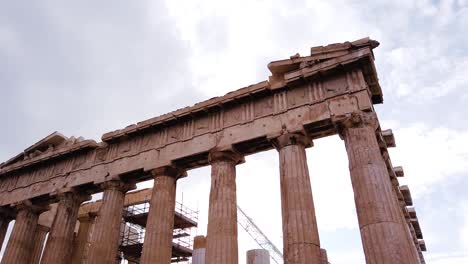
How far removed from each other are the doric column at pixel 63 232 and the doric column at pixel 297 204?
10.7 metres

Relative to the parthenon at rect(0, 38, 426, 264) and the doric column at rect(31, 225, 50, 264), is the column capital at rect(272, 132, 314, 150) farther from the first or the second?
the doric column at rect(31, 225, 50, 264)

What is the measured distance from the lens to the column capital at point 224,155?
15.5 m

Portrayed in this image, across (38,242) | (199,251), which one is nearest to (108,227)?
(199,251)

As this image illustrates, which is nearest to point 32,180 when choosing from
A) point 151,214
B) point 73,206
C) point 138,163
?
point 73,206

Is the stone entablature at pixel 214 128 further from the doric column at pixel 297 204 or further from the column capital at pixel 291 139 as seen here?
the doric column at pixel 297 204

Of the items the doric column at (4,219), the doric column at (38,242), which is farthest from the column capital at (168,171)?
the doric column at (38,242)

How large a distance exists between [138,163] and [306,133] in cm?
795

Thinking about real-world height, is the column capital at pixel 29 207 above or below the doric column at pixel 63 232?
above

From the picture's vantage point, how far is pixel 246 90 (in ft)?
53.0

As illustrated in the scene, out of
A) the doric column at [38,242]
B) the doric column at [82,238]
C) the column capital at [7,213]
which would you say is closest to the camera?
the column capital at [7,213]

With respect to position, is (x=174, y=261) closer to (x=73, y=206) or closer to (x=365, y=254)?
(x=73, y=206)

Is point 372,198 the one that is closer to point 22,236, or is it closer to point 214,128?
point 214,128

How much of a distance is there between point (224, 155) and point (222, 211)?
2376 millimetres

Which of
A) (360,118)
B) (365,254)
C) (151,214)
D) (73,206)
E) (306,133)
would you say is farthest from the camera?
(73,206)
